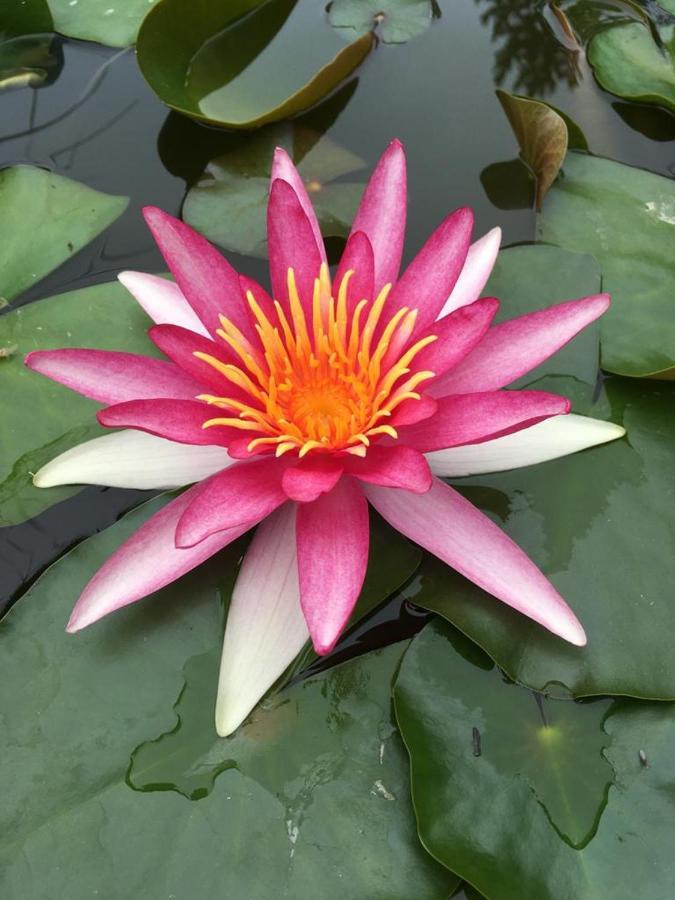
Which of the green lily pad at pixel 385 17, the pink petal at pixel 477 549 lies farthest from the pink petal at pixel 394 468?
the green lily pad at pixel 385 17

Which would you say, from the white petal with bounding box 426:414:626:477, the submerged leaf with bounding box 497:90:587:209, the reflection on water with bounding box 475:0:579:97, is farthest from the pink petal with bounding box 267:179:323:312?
the reflection on water with bounding box 475:0:579:97

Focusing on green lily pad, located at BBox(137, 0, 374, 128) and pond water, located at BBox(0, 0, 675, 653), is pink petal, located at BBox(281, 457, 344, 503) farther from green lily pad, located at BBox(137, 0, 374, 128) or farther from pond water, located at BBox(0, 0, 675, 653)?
green lily pad, located at BBox(137, 0, 374, 128)

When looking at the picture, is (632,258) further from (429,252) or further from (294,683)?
(294,683)

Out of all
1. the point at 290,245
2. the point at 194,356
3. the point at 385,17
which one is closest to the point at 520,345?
the point at 290,245

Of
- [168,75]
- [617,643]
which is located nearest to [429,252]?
[617,643]

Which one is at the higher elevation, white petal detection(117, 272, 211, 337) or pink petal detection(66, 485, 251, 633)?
white petal detection(117, 272, 211, 337)

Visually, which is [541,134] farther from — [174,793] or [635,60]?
[174,793]
